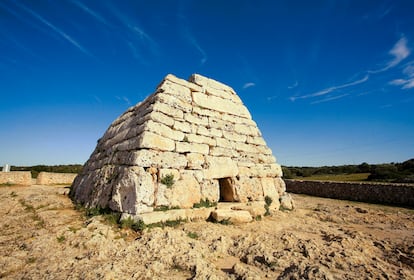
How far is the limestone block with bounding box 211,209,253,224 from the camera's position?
→ 5.17 metres

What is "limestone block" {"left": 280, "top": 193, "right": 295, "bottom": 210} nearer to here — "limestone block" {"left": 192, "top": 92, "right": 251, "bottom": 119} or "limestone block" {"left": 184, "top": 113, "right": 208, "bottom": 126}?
"limestone block" {"left": 192, "top": 92, "right": 251, "bottom": 119}

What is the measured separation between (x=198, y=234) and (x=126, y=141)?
3159mm

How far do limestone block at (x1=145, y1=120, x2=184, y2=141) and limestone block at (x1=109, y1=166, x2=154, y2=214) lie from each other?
3.46 feet

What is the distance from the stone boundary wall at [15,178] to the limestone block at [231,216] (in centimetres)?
1701

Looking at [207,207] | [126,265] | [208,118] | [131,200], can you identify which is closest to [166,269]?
[126,265]

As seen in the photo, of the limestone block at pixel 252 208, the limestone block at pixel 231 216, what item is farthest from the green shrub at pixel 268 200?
the limestone block at pixel 231 216

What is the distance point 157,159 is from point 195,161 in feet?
3.60

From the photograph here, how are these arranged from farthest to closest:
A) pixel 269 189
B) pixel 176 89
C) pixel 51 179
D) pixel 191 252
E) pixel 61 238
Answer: pixel 51 179 → pixel 269 189 → pixel 176 89 → pixel 61 238 → pixel 191 252

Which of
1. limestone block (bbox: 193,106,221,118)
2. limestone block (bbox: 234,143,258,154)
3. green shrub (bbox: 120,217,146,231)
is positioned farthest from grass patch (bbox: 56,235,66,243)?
limestone block (bbox: 234,143,258,154)

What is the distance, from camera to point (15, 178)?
51.6 ft

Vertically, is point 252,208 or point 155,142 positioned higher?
point 155,142

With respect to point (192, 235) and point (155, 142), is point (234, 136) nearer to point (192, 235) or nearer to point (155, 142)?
point (155, 142)

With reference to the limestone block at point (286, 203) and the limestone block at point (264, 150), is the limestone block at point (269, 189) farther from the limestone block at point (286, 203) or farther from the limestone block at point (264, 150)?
the limestone block at point (264, 150)

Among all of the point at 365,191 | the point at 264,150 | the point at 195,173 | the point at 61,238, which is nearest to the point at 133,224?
the point at 61,238
